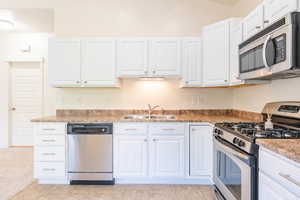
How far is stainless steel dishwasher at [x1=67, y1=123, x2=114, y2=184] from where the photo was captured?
3154 mm

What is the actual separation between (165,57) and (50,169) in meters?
2.33

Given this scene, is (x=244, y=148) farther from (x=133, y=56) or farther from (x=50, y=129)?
(x=50, y=129)

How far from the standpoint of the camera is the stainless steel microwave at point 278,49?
1629 mm

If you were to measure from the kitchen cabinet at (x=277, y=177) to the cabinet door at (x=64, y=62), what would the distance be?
283 cm

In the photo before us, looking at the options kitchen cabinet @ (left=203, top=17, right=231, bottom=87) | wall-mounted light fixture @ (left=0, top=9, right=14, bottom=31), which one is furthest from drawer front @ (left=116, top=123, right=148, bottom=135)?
wall-mounted light fixture @ (left=0, top=9, right=14, bottom=31)

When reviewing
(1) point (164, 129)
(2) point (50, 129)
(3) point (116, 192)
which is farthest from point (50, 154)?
(1) point (164, 129)

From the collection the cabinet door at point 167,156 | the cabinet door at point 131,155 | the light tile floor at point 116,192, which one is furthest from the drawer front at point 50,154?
the cabinet door at point 167,156

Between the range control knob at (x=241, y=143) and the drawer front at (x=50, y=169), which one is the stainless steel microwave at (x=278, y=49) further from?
the drawer front at (x=50, y=169)

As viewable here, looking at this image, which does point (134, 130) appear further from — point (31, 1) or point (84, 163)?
point (31, 1)

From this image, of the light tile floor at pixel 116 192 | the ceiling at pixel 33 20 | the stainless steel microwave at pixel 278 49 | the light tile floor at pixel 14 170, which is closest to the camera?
the stainless steel microwave at pixel 278 49

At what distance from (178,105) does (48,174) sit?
2249mm

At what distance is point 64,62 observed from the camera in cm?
354

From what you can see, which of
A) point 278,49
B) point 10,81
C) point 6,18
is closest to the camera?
point 278,49

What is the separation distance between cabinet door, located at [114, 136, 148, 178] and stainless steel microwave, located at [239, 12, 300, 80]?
1703 mm
